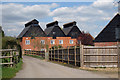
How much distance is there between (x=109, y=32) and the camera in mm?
30922

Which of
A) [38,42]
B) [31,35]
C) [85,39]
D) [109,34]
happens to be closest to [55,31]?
[31,35]

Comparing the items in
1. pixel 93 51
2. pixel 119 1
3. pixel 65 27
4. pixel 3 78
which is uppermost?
pixel 65 27

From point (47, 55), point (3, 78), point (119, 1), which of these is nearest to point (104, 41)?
point (47, 55)

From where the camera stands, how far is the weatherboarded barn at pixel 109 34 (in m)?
30.0

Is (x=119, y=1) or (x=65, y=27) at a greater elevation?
(x=65, y=27)

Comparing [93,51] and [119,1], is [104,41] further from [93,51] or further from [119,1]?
[119,1]

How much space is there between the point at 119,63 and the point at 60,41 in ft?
137

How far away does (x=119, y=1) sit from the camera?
1125cm

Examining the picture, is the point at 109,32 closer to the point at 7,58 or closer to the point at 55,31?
the point at 7,58

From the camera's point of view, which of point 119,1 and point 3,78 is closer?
point 3,78

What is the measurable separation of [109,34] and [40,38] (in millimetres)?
25999

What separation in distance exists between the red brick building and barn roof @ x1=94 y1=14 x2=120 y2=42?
2120 centimetres

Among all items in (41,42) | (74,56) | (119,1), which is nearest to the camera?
(119,1)

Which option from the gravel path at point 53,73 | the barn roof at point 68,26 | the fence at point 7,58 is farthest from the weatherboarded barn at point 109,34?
the barn roof at point 68,26
